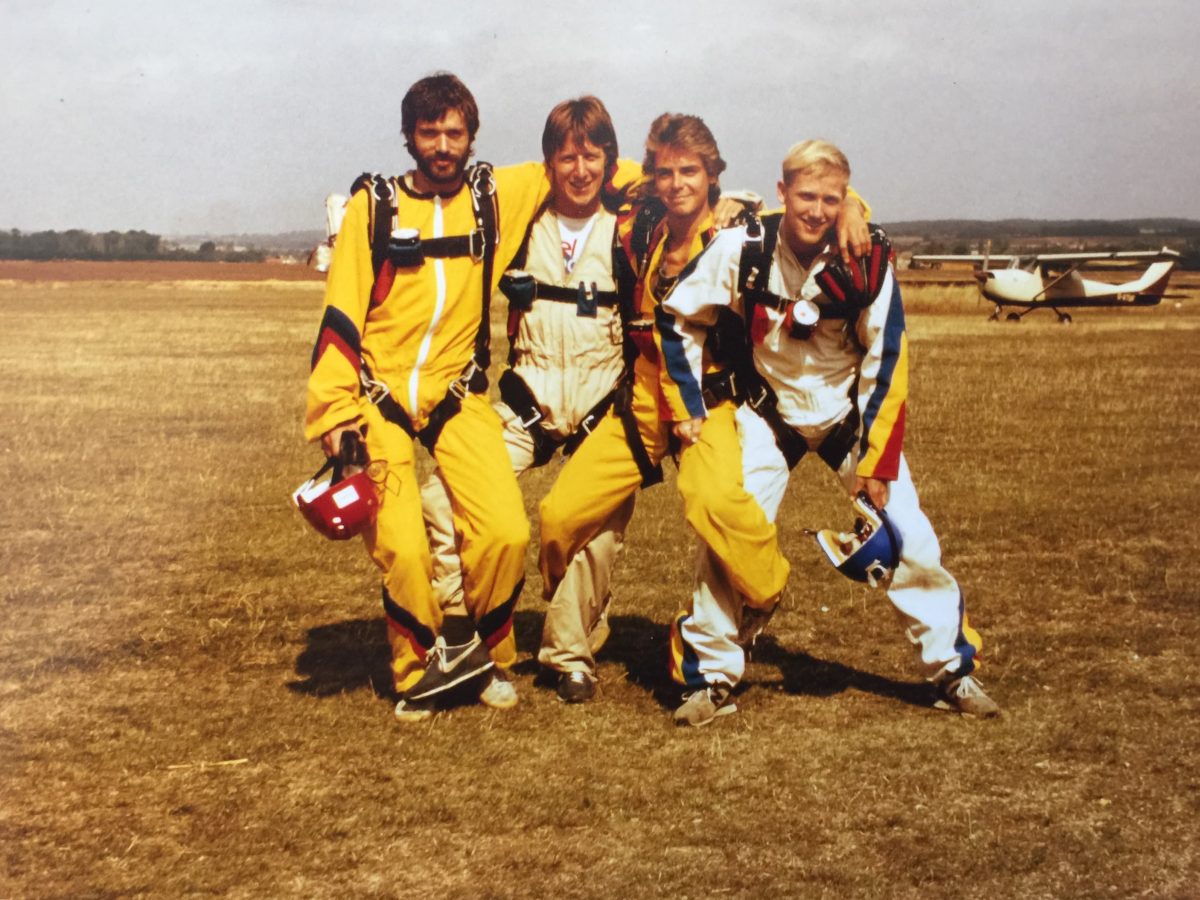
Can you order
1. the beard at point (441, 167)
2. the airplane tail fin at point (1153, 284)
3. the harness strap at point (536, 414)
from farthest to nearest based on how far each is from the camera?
the airplane tail fin at point (1153, 284) → the harness strap at point (536, 414) → the beard at point (441, 167)

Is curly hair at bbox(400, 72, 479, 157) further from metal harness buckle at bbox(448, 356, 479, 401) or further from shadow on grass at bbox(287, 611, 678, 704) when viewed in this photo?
shadow on grass at bbox(287, 611, 678, 704)

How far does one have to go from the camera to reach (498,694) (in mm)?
5207

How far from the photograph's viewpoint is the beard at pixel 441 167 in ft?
15.8

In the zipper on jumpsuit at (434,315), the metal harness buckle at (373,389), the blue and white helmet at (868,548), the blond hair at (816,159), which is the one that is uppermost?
the blond hair at (816,159)

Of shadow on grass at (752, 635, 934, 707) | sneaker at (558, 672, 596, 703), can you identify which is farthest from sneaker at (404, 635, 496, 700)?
shadow on grass at (752, 635, 934, 707)

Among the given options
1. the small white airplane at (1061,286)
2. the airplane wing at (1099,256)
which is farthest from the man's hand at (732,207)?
the airplane wing at (1099,256)

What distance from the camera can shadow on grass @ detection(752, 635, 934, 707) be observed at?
5.34m

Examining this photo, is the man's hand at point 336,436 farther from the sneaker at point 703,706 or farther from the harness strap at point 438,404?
the sneaker at point 703,706

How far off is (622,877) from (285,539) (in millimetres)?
4990

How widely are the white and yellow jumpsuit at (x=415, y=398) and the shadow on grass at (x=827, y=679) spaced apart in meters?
1.38

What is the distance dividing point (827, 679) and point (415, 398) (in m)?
2.18

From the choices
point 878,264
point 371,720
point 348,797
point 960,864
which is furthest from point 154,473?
point 960,864

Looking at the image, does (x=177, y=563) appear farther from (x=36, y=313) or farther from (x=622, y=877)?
(x=36, y=313)

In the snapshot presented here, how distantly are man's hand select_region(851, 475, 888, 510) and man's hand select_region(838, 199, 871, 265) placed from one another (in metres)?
0.83
